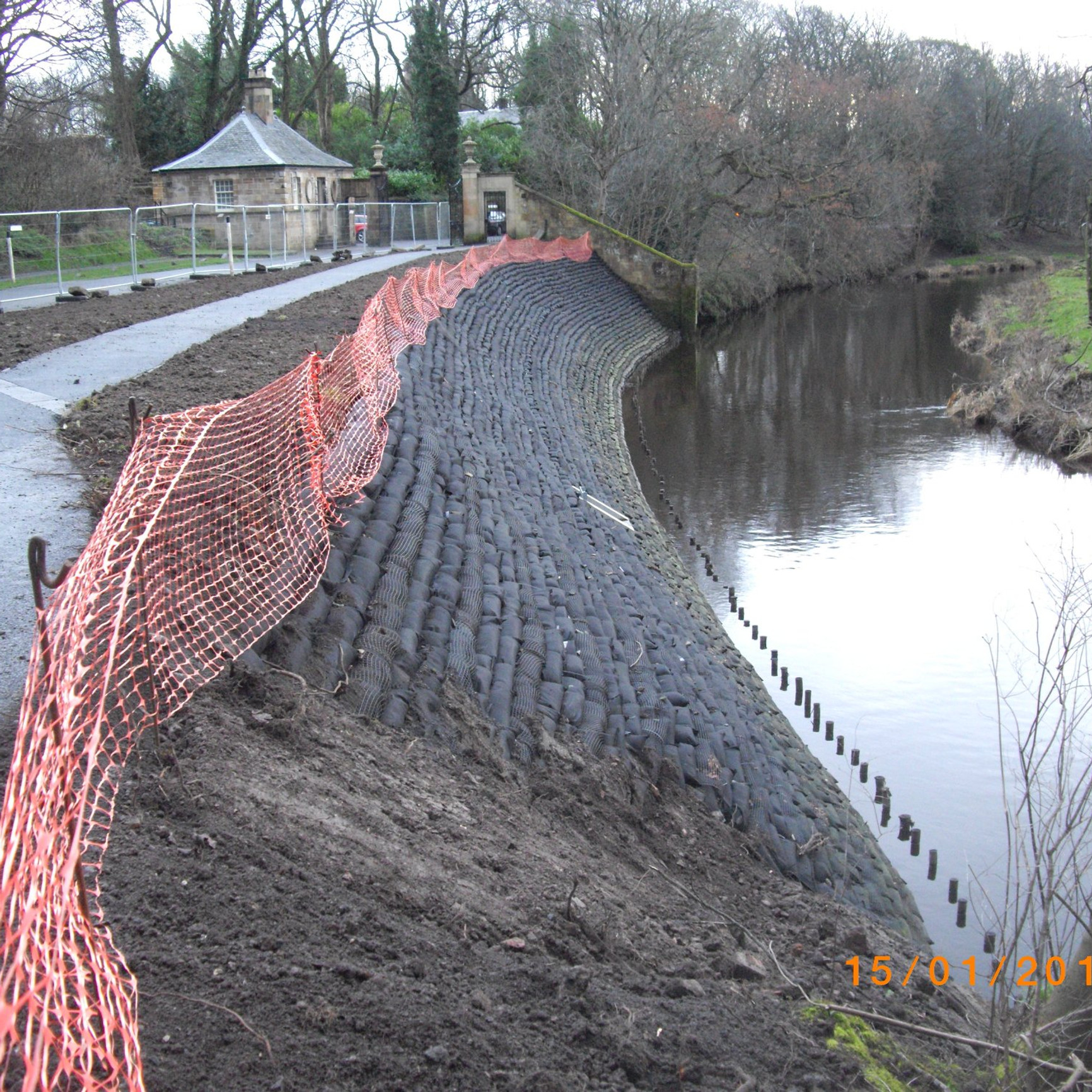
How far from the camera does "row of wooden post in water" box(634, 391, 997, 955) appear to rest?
7.79 m

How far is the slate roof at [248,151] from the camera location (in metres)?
36.2

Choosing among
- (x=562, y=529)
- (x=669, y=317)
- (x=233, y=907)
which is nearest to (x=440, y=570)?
(x=562, y=529)

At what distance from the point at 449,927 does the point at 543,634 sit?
4.53 meters

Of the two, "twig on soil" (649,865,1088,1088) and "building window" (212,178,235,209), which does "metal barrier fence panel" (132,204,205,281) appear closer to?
"building window" (212,178,235,209)

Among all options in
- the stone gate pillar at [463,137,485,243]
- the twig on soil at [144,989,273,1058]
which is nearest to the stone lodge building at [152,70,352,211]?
the stone gate pillar at [463,137,485,243]

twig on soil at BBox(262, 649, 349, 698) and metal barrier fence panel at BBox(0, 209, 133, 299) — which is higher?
metal barrier fence panel at BBox(0, 209, 133, 299)

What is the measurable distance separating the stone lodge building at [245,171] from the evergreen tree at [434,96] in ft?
22.1

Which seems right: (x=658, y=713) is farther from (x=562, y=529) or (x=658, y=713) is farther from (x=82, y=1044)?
(x=82, y=1044)

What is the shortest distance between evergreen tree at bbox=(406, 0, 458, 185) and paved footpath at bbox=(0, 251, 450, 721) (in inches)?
1061

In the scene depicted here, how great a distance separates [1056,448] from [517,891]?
19.3m

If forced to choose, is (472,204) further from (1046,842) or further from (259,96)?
(1046,842)

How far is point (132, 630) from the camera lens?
18.3ft

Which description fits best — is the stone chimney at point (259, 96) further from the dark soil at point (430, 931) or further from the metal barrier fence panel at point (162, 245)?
the dark soil at point (430, 931)

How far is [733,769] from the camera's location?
784 centimetres
